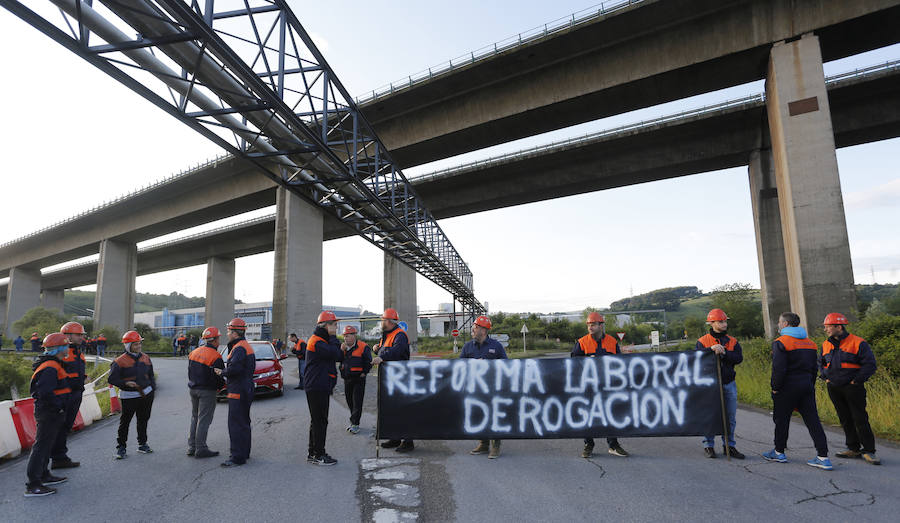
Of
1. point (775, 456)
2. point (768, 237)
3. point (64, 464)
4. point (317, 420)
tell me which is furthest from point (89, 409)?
point (768, 237)

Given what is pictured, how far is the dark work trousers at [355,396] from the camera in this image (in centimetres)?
798

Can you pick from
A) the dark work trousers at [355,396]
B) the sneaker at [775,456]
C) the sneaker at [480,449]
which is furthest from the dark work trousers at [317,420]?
the sneaker at [775,456]

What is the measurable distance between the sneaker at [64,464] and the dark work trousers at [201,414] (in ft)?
4.33

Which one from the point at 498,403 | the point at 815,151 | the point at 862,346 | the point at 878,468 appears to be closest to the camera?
the point at 878,468

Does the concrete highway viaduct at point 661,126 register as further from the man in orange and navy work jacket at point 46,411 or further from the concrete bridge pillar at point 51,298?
the concrete bridge pillar at point 51,298

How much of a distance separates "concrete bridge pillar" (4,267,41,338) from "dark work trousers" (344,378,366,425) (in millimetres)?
74988

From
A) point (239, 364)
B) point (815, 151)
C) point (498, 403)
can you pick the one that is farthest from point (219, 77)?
point (815, 151)

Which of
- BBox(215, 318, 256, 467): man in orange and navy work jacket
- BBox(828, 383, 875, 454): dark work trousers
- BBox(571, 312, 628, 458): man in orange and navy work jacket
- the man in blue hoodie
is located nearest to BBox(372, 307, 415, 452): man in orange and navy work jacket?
BBox(215, 318, 256, 467): man in orange and navy work jacket

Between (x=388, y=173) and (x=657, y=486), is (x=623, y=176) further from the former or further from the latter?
(x=657, y=486)

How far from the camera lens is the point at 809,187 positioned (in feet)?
57.3

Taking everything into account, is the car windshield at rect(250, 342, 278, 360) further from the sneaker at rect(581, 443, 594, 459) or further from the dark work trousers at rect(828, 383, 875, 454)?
the dark work trousers at rect(828, 383, 875, 454)

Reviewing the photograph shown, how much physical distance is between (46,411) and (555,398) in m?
6.13

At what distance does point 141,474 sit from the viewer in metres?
5.62

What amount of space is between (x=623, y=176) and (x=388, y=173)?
16.3m
